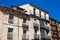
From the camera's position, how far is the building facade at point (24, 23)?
1072 inches

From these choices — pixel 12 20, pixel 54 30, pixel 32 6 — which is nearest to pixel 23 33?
pixel 12 20

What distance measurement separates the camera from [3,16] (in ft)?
89.0

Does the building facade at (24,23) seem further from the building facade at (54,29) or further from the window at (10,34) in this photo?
the building facade at (54,29)

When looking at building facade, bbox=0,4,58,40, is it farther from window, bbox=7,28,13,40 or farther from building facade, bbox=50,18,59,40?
building facade, bbox=50,18,59,40

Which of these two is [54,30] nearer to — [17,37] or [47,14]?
[47,14]

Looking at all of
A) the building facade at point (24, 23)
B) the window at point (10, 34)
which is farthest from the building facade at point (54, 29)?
the window at point (10, 34)

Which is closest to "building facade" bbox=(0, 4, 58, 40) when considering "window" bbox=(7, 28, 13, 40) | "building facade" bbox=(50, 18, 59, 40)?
"window" bbox=(7, 28, 13, 40)

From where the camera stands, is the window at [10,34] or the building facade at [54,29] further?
the building facade at [54,29]

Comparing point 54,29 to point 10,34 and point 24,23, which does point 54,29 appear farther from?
point 10,34

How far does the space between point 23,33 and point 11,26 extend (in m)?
3.87

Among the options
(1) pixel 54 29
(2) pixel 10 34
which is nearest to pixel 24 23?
(2) pixel 10 34

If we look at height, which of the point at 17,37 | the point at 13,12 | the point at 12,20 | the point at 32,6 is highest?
the point at 32,6

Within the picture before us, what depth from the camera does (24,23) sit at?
1230 inches

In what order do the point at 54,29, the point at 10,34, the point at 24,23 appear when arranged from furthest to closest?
1. the point at 54,29
2. the point at 24,23
3. the point at 10,34
